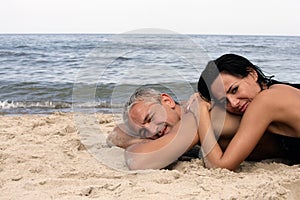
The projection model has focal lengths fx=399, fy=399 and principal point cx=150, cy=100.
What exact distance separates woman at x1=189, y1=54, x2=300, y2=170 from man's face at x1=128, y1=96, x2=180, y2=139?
0.25 meters

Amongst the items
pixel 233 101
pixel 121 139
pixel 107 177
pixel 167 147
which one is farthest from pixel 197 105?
pixel 121 139

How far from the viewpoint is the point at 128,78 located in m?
8.95

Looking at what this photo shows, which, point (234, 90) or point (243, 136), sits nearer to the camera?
point (243, 136)

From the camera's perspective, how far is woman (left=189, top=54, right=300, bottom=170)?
254 centimetres

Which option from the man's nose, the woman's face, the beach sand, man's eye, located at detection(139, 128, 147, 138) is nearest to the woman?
the woman's face

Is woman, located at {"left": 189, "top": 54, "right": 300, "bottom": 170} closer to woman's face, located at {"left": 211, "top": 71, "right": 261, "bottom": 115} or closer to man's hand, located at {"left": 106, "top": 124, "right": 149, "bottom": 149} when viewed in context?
woman's face, located at {"left": 211, "top": 71, "right": 261, "bottom": 115}

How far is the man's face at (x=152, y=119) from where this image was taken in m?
2.99

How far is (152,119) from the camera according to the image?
2.98m

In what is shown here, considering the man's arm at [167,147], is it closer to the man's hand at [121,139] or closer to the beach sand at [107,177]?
the beach sand at [107,177]

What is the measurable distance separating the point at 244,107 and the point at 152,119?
0.69m

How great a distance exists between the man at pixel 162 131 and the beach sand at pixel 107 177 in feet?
0.34

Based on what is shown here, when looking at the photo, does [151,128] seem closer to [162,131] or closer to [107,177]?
[162,131]

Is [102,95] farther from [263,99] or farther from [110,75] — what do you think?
[263,99]

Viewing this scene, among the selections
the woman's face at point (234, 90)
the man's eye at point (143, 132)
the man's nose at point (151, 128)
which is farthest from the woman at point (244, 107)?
the man's eye at point (143, 132)
